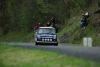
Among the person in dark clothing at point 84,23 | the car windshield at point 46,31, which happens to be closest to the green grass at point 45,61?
the car windshield at point 46,31

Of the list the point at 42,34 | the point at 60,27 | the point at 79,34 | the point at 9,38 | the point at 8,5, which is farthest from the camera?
the point at 8,5

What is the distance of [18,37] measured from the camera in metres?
64.9

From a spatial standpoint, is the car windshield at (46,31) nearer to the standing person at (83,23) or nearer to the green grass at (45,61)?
the standing person at (83,23)

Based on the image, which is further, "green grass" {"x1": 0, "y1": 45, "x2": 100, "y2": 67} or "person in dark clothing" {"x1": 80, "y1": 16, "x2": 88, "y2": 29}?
"person in dark clothing" {"x1": 80, "y1": 16, "x2": 88, "y2": 29}

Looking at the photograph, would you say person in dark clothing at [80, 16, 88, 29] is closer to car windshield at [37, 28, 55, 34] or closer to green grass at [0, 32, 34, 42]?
car windshield at [37, 28, 55, 34]

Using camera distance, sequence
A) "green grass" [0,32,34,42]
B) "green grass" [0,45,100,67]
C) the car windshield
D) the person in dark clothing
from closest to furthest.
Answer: "green grass" [0,45,100,67] < the car windshield < the person in dark clothing < "green grass" [0,32,34,42]

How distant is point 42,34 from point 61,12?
63.1 ft

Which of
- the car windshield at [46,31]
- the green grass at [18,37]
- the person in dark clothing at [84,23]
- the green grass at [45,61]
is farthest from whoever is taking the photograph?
the green grass at [18,37]

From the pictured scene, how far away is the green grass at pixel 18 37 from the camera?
5999 cm

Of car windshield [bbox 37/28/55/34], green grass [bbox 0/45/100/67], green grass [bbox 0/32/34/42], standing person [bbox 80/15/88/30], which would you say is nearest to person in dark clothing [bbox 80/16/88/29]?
standing person [bbox 80/15/88/30]

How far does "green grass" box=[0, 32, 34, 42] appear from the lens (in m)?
60.0

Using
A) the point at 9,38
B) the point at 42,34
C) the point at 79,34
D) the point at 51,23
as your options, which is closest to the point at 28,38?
the point at 51,23

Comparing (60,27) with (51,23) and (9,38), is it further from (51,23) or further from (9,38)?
(9,38)

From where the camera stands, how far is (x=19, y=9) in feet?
230
